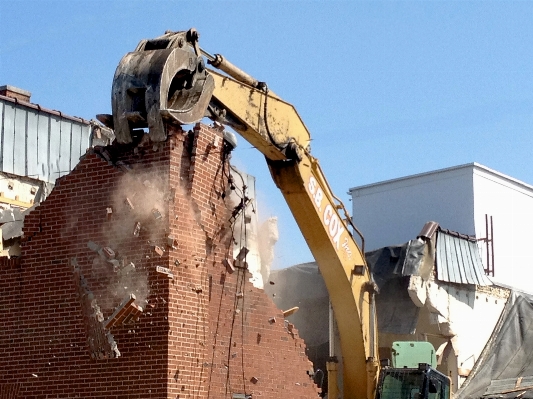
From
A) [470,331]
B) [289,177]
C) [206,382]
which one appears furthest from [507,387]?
[206,382]

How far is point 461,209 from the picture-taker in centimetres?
2750

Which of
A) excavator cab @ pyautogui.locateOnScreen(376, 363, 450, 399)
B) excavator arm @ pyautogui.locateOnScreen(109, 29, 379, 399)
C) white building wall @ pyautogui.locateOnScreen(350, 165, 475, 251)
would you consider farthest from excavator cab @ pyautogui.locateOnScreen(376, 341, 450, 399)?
white building wall @ pyautogui.locateOnScreen(350, 165, 475, 251)

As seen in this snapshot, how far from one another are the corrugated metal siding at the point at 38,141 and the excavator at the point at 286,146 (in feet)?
24.9

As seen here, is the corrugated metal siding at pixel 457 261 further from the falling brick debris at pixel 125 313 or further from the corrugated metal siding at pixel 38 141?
the falling brick debris at pixel 125 313

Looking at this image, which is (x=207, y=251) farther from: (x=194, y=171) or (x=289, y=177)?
(x=289, y=177)

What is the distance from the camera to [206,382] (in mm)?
11695

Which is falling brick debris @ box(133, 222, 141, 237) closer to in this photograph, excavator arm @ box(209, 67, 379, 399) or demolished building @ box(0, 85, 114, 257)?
excavator arm @ box(209, 67, 379, 399)

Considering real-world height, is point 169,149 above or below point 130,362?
above

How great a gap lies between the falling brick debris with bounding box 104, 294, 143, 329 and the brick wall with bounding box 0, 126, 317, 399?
0.03 meters

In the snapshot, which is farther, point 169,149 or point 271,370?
point 271,370

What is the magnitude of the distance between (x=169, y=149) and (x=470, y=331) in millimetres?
12210

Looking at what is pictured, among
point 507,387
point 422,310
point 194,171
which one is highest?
point 194,171

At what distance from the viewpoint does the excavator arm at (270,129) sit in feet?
36.4

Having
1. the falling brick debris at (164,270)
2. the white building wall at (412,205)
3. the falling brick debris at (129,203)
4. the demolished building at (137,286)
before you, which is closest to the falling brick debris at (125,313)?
the demolished building at (137,286)
